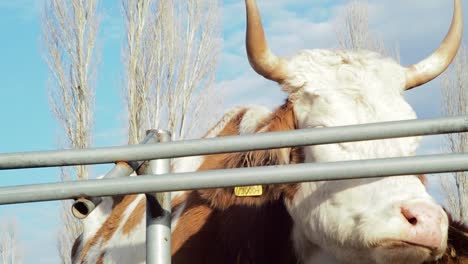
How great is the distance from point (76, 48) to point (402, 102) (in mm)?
14531

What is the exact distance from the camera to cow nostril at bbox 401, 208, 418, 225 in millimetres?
2391

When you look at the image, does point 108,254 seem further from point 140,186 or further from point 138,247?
point 140,186

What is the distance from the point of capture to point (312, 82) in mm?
3150

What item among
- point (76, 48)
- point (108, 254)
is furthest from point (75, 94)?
point (108, 254)

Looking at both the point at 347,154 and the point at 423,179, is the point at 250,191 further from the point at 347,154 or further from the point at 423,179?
the point at 423,179

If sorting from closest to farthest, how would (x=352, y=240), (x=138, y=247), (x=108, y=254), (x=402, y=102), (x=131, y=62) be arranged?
(x=352, y=240), (x=402, y=102), (x=138, y=247), (x=108, y=254), (x=131, y=62)

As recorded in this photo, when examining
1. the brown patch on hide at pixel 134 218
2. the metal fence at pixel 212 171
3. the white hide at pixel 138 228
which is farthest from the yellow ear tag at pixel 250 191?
the metal fence at pixel 212 171

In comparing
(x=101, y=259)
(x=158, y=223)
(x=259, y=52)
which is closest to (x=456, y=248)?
(x=259, y=52)

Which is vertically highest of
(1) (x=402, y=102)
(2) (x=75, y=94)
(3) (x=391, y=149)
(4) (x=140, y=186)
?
(2) (x=75, y=94)

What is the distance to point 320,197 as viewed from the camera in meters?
2.86

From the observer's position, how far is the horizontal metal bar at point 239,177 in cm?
165

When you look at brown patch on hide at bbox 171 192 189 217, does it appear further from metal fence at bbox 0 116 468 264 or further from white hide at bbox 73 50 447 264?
metal fence at bbox 0 116 468 264

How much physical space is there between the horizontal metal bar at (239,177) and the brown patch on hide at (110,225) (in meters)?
2.25

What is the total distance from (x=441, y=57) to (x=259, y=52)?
3.44 feet
